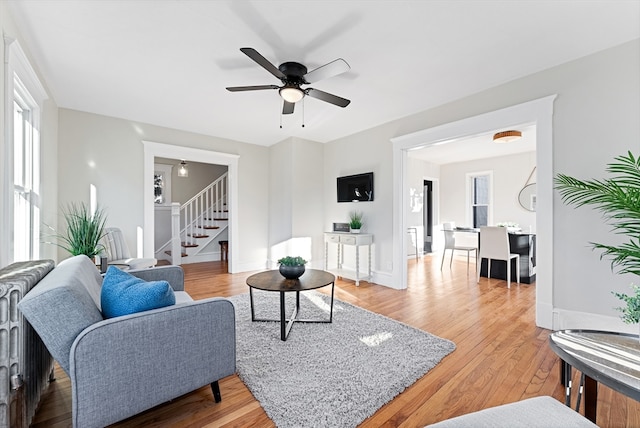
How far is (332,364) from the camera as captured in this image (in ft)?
6.66

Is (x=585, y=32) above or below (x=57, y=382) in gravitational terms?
above

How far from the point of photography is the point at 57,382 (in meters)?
1.89

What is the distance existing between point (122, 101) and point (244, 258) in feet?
10.3

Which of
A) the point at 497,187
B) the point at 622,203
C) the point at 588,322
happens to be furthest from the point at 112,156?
the point at 497,187

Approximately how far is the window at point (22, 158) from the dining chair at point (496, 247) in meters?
5.59

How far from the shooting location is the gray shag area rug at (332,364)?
158cm

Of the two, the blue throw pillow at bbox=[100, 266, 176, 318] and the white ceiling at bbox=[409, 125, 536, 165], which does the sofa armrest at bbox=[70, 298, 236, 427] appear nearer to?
the blue throw pillow at bbox=[100, 266, 176, 318]

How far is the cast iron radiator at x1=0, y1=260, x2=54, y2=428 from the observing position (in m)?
1.15

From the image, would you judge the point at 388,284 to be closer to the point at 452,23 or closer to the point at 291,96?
the point at 291,96

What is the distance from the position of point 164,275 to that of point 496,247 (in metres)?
4.72

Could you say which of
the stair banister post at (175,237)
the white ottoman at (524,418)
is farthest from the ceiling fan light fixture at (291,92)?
the stair banister post at (175,237)

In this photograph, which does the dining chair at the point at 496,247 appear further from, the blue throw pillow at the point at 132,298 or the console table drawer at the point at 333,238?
the blue throw pillow at the point at 132,298

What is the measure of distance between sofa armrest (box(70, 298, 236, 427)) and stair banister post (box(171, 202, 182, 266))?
16.7 feet

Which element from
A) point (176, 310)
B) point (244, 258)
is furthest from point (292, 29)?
point (244, 258)
